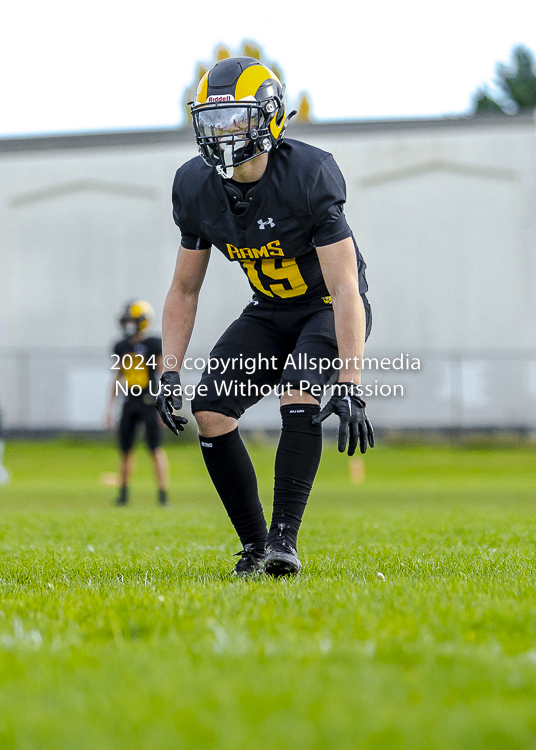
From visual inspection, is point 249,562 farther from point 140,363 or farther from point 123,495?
point 140,363

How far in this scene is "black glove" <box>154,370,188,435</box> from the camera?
14.1ft

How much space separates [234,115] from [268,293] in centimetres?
86

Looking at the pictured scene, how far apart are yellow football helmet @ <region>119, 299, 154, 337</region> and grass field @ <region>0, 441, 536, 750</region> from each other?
6.21m

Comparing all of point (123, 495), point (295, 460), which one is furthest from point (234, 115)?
point (123, 495)

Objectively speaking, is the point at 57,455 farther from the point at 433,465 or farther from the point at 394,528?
the point at 394,528

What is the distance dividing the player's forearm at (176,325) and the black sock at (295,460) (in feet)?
2.29

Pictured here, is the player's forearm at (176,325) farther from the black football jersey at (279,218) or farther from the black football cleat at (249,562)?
the black football cleat at (249,562)

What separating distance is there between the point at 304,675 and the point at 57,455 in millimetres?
20264

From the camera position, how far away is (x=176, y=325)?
4.48 m

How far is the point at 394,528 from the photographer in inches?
263

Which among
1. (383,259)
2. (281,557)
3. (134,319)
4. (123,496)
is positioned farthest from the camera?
(383,259)

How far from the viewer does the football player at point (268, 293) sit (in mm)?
3910

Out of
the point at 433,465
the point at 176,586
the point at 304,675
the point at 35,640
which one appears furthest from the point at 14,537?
the point at 433,465

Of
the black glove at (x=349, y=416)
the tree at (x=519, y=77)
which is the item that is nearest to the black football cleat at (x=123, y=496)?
the black glove at (x=349, y=416)
